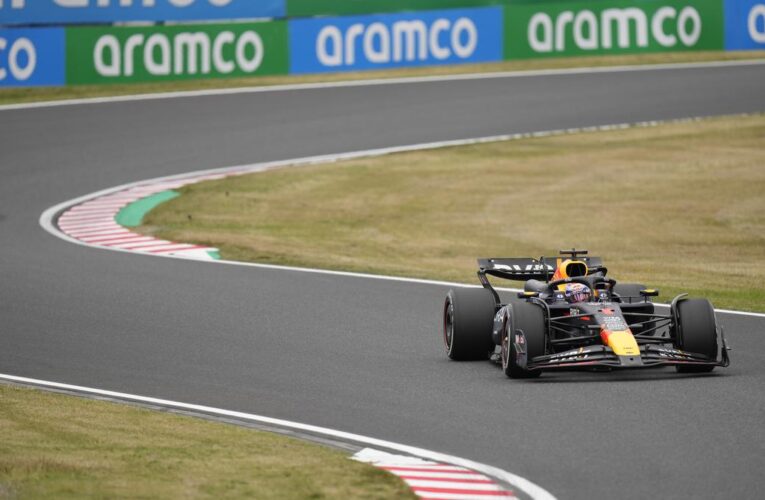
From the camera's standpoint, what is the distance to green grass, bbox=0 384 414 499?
25.9ft

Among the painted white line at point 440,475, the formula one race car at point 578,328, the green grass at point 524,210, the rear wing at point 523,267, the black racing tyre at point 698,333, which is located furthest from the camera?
the green grass at point 524,210

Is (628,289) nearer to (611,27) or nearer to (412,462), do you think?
(412,462)

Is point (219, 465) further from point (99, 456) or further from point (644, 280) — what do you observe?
point (644, 280)

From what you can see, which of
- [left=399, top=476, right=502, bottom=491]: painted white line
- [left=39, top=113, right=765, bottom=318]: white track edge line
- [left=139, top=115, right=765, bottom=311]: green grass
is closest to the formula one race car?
[left=399, top=476, right=502, bottom=491]: painted white line

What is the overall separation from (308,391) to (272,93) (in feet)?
68.1

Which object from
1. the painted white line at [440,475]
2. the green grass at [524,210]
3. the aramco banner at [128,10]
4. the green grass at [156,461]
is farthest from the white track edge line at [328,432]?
the aramco banner at [128,10]

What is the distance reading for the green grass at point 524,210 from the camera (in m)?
18.7

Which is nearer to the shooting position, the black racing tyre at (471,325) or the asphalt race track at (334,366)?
the asphalt race track at (334,366)

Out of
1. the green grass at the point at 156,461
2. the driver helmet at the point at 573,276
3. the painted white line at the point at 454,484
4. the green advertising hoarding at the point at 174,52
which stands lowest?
the painted white line at the point at 454,484

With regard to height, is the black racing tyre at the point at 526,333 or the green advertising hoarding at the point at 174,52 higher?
the green advertising hoarding at the point at 174,52

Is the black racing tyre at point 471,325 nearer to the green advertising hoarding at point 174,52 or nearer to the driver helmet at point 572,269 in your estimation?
the driver helmet at point 572,269

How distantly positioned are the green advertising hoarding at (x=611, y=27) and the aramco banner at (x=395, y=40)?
1.78ft

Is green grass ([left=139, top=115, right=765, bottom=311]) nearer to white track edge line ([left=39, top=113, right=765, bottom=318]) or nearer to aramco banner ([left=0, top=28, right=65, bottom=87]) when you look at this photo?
white track edge line ([left=39, top=113, right=765, bottom=318])

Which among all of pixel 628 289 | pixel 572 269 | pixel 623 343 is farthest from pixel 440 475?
pixel 628 289
